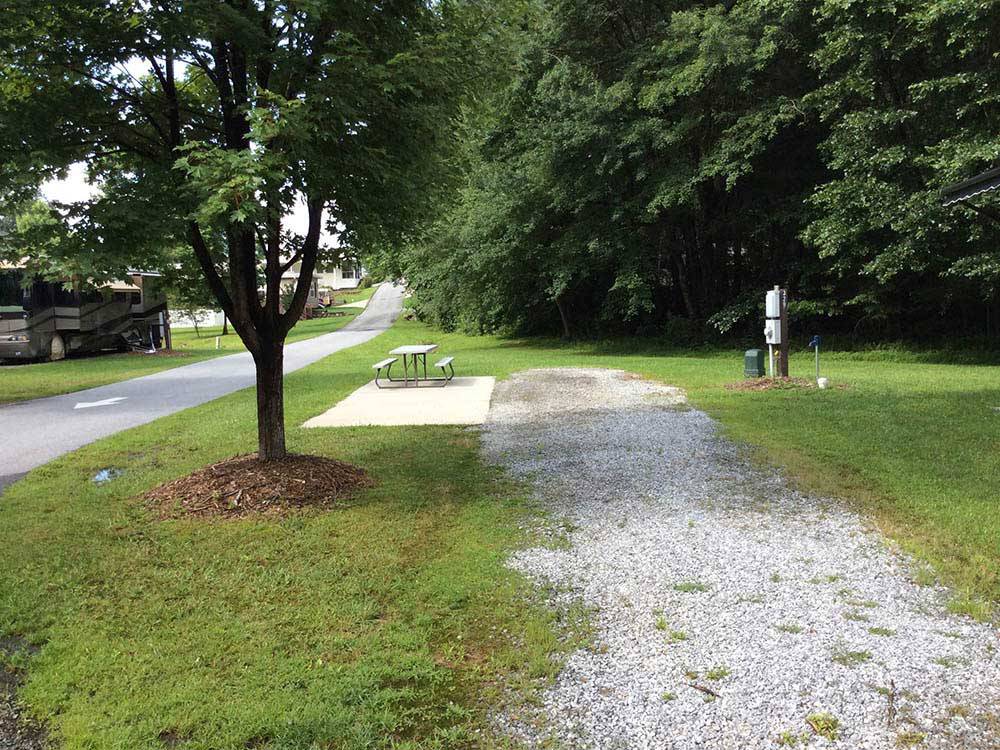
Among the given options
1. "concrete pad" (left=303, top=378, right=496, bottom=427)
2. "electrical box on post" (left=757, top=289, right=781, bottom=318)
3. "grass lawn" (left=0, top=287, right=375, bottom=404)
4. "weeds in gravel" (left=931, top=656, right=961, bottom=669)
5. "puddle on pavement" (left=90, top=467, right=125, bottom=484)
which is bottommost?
"weeds in gravel" (left=931, top=656, right=961, bottom=669)

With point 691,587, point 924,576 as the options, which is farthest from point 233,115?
point 924,576

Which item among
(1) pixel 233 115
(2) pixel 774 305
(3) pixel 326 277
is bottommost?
(2) pixel 774 305

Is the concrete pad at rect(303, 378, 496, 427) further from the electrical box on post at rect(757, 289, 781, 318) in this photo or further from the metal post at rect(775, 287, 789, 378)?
the metal post at rect(775, 287, 789, 378)

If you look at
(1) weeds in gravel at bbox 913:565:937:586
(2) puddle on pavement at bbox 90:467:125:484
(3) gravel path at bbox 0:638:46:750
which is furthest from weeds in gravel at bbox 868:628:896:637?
(2) puddle on pavement at bbox 90:467:125:484

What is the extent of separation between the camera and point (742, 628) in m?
3.18

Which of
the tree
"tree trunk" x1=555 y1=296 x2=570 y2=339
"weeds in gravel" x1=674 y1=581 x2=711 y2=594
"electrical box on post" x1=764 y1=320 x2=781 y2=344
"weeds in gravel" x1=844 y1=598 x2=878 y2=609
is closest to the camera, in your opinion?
"weeds in gravel" x1=844 y1=598 x2=878 y2=609

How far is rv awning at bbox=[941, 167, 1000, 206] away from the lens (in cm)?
567

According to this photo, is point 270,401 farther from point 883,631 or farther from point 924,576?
point 924,576

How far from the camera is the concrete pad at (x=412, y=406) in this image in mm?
9250

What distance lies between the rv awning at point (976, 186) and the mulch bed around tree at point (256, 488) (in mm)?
5788

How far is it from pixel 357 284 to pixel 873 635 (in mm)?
90452

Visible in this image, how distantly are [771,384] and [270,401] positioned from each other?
334 inches

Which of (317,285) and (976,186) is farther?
(317,285)

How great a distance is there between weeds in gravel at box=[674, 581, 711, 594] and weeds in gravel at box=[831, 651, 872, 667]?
806mm
